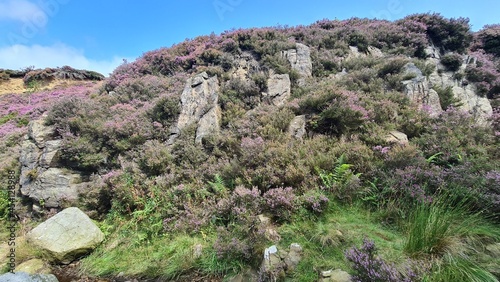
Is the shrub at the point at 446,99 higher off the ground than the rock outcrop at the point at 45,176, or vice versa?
the shrub at the point at 446,99

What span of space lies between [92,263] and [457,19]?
20.8 m

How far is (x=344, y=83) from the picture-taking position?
31.2ft

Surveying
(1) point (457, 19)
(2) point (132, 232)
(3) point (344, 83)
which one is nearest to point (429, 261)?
(2) point (132, 232)

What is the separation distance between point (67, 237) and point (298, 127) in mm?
6436

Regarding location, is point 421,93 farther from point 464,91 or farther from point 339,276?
point 339,276

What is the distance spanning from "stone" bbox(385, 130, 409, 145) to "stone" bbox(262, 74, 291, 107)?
3.83 m

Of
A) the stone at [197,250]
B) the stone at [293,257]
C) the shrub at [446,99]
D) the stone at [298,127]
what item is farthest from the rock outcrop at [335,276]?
the shrub at [446,99]

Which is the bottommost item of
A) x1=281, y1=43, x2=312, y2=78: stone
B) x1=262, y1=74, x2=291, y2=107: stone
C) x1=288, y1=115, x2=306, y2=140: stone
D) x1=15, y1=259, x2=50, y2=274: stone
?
x1=15, y1=259, x2=50, y2=274: stone

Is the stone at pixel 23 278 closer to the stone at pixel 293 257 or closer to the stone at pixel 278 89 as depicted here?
the stone at pixel 293 257

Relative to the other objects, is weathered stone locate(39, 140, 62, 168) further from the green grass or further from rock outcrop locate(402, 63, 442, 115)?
rock outcrop locate(402, 63, 442, 115)

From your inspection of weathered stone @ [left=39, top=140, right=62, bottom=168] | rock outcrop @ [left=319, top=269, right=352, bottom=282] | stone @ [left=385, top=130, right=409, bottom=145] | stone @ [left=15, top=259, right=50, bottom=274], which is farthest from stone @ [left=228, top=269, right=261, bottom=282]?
weathered stone @ [left=39, top=140, right=62, bottom=168]

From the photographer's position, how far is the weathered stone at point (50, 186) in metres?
7.56

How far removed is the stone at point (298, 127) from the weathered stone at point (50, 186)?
270 inches

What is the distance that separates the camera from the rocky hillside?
3.92m
